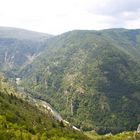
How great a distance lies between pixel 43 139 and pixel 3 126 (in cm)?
2244

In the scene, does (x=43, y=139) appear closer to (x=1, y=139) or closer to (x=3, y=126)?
(x=3, y=126)

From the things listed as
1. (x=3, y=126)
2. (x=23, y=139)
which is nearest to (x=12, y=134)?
(x=23, y=139)

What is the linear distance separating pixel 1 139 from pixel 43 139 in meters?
39.1

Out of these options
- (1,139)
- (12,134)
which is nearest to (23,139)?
(12,134)

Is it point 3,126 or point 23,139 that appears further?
point 3,126

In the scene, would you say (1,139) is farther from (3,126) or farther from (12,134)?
(3,126)

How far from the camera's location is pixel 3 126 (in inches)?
7707

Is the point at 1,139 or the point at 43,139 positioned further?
the point at 43,139

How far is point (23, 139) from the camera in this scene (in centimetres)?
17900

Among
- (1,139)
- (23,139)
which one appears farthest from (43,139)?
(1,139)

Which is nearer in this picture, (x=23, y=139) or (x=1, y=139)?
(x=1, y=139)

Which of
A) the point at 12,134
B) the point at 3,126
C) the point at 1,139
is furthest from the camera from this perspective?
the point at 3,126

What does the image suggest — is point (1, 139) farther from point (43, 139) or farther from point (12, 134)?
point (43, 139)

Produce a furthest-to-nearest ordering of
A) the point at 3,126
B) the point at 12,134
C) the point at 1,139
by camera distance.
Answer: the point at 3,126 < the point at 12,134 < the point at 1,139
